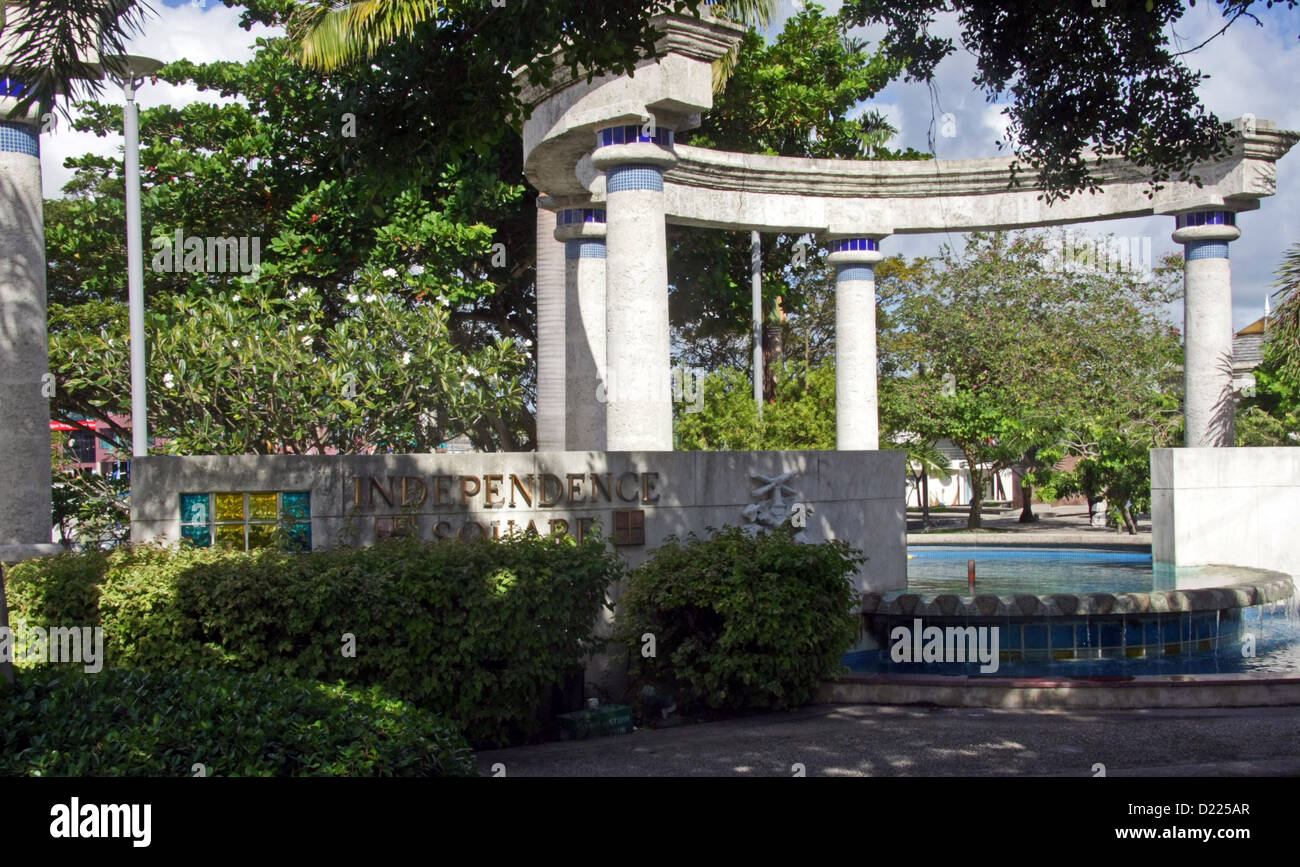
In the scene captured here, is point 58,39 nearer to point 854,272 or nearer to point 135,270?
point 135,270

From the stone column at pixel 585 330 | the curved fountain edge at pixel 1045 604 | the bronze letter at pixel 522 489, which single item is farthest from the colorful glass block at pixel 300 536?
the stone column at pixel 585 330

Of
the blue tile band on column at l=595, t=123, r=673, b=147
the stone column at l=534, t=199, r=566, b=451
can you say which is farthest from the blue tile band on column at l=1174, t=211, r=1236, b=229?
the stone column at l=534, t=199, r=566, b=451

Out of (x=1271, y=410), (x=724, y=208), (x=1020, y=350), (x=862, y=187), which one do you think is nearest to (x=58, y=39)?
(x=724, y=208)

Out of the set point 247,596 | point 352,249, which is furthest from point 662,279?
point 352,249

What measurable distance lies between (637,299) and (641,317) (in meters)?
0.25

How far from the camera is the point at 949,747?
888cm

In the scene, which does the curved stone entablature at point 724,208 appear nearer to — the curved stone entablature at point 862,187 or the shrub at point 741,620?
the curved stone entablature at point 862,187

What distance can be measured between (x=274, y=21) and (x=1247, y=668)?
80.4 ft

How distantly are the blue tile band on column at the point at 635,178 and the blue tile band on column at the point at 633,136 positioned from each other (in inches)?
14.7

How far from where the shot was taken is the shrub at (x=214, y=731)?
19.4ft

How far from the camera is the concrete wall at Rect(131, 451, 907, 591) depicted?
1095cm

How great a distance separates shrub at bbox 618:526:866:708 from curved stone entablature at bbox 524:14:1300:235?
7623 mm
